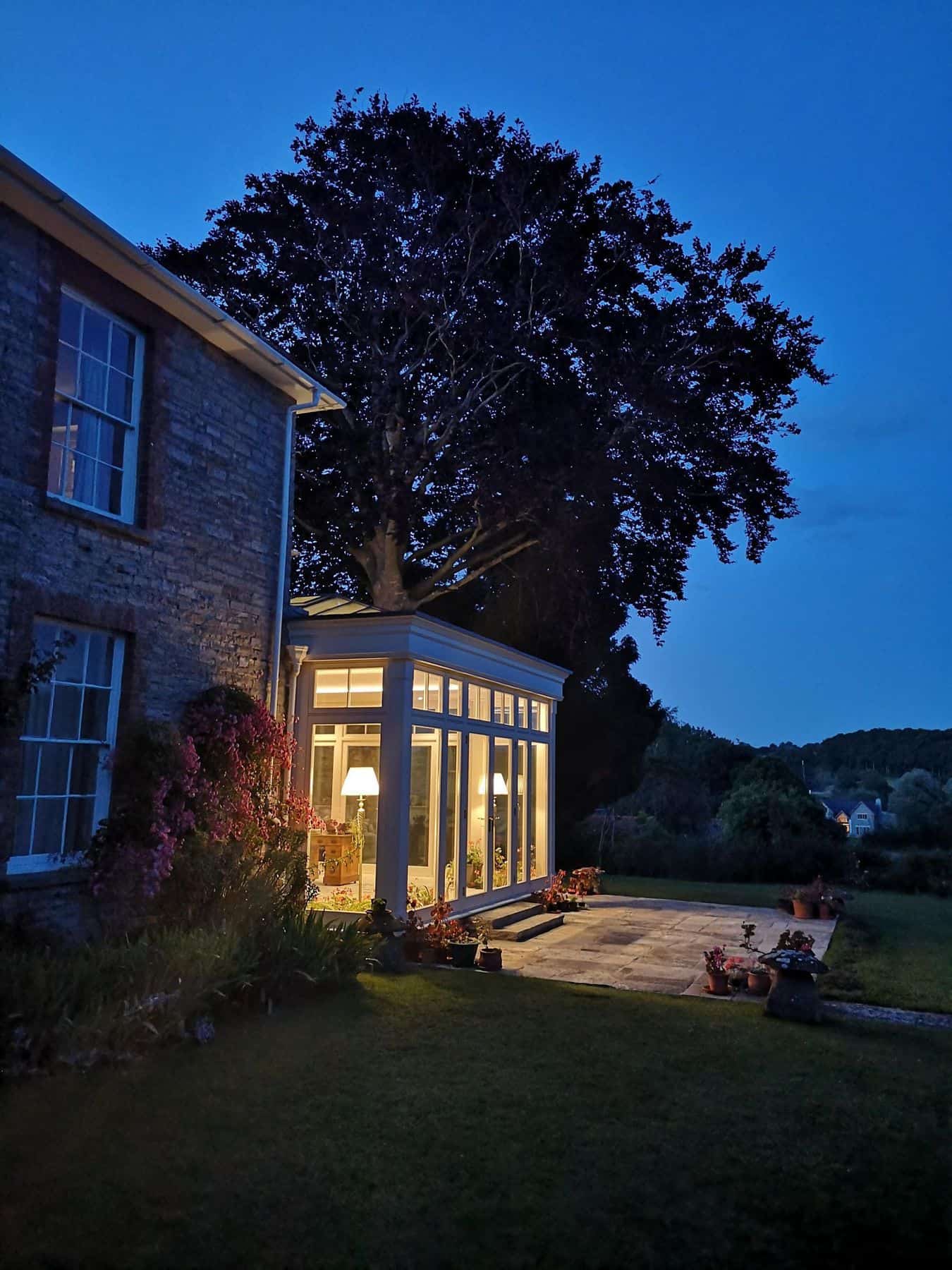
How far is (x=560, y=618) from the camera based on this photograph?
14.9 m

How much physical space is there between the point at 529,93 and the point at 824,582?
96908 millimetres

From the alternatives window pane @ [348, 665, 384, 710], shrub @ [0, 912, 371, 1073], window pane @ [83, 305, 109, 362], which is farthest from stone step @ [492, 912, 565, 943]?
window pane @ [83, 305, 109, 362]

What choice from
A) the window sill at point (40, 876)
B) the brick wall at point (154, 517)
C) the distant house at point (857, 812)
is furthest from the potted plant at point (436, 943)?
the distant house at point (857, 812)

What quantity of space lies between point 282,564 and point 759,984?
5.93 m

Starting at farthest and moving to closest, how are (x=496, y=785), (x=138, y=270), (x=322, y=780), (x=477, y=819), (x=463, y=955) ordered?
(x=496, y=785) < (x=477, y=819) < (x=322, y=780) < (x=463, y=955) < (x=138, y=270)

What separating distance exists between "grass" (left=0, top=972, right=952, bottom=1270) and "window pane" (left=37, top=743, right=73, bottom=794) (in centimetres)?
226

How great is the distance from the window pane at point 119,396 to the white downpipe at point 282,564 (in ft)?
6.55

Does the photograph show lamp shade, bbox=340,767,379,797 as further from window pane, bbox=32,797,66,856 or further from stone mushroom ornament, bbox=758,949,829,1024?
stone mushroom ornament, bbox=758,949,829,1024

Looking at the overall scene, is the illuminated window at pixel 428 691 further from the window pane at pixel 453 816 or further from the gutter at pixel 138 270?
the gutter at pixel 138 270

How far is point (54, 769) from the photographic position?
6.77 metres

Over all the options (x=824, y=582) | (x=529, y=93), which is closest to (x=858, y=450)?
(x=824, y=582)

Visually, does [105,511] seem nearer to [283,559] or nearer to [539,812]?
[283,559]

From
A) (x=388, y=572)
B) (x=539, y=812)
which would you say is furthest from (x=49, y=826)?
(x=388, y=572)

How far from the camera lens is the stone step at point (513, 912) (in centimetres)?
1071
